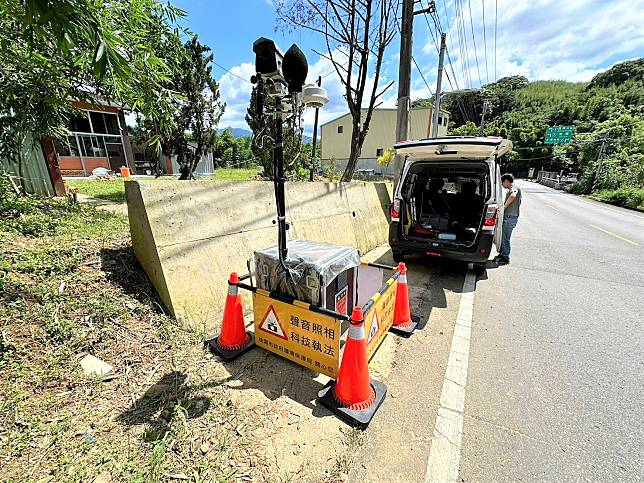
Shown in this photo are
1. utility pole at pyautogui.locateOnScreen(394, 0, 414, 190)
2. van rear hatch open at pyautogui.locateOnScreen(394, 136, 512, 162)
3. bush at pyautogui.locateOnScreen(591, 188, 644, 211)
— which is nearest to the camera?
van rear hatch open at pyautogui.locateOnScreen(394, 136, 512, 162)

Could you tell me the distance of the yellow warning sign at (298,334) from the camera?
7.36 feet


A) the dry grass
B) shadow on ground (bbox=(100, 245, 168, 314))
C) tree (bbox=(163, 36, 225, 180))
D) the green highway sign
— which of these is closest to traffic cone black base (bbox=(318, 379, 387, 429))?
the dry grass

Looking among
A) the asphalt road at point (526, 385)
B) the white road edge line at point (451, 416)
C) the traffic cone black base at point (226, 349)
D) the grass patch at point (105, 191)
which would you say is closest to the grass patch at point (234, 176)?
the grass patch at point (105, 191)

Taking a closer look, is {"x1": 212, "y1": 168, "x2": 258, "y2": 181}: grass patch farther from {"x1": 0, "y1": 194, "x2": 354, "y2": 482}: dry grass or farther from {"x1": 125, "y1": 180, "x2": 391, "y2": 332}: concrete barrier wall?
{"x1": 0, "y1": 194, "x2": 354, "y2": 482}: dry grass

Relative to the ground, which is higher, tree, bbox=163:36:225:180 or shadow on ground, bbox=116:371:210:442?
tree, bbox=163:36:225:180

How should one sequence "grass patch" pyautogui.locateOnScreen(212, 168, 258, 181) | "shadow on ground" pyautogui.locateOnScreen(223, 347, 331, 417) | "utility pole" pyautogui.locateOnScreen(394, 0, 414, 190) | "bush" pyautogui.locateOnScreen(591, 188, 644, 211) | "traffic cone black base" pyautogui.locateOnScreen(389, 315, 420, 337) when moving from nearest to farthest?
1. "shadow on ground" pyautogui.locateOnScreen(223, 347, 331, 417)
2. "traffic cone black base" pyautogui.locateOnScreen(389, 315, 420, 337)
3. "utility pole" pyautogui.locateOnScreen(394, 0, 414, 190)
4. "grass patch" pyautogui.locateOnScreen(212, 168, 258, 181)
5. "bush" pyautogui.locateOnScreen(591, 188, 644, 211)

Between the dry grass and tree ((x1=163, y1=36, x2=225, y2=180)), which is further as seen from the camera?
tree ((x1=163, y1=36, x2=225, y2=180))

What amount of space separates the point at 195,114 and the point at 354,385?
11383 millimetres

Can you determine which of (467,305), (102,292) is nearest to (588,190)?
(467,305)

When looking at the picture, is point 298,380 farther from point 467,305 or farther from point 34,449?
point 467,305

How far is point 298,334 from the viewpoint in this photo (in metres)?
2.42

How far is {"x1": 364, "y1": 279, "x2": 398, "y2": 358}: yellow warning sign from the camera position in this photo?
8.14 feet

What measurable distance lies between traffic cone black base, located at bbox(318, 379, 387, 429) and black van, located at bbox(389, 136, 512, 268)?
9.87 ft

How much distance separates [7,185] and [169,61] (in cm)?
366
